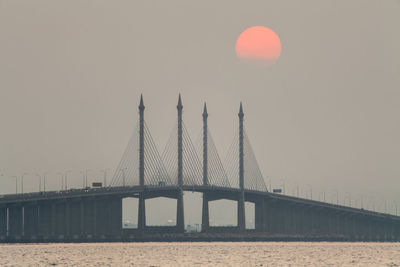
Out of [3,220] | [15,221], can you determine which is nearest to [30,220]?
[15,221]

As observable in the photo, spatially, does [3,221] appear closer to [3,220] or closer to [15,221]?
[3,220]

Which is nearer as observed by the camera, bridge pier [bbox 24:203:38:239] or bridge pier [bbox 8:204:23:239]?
bridge pier [bbox 8:204:23:239]

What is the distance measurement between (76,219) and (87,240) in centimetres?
423

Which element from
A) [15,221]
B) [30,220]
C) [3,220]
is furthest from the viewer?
[30,220]

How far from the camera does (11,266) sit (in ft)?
370

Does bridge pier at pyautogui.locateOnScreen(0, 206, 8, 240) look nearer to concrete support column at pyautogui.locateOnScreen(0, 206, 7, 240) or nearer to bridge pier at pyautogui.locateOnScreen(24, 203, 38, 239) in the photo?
concrete support column at pyautogui.locateOnScreen(0, 206, 7, 240)

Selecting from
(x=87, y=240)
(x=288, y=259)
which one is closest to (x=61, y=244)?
(x=87, y=240)

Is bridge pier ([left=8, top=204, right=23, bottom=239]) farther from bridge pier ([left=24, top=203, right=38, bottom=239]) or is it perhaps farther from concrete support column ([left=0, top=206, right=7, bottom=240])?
concrete support column ([left=0, top=206, right=7, bottom=240])

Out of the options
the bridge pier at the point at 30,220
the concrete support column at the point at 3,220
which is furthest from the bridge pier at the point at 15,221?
the concrete support column at the point at 3,220

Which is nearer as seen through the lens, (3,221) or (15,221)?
(3,221)

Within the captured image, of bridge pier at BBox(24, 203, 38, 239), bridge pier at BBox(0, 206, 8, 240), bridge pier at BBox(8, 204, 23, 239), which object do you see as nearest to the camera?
bridge pier at BBox(0, 206, 8, 240)

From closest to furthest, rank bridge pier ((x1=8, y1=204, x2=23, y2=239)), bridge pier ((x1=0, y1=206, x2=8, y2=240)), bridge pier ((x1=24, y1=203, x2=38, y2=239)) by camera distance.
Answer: bridge pier ((x1=0, y1=206, x2=8, y2=240))
bridge pier ((x1=8, y1=204, x2=23, y2=239))
bridge pier ((x1=24, y1=203, x2=38, y2=239))

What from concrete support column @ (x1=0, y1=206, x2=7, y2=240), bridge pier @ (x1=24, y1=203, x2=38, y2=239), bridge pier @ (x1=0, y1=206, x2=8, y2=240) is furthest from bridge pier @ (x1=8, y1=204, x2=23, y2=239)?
concrete support column @ (x1=0, y1=206, x2=7, y2=240)

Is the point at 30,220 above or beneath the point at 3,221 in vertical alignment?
above
